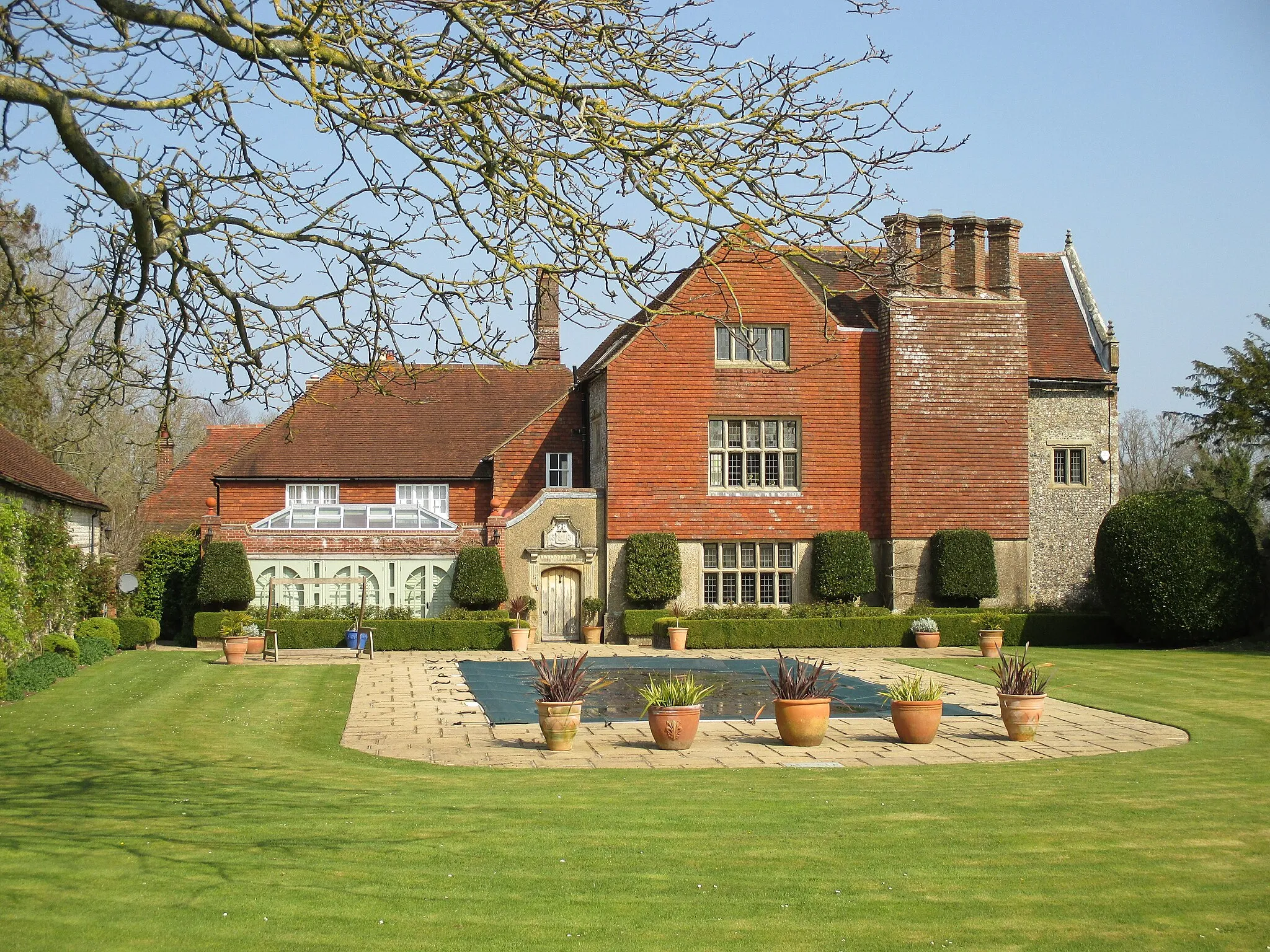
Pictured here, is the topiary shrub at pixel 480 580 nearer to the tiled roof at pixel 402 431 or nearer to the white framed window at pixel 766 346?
the tiled roof at pixel 402 431

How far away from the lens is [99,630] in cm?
2728

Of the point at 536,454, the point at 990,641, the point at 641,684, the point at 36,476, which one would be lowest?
the point at 641,684

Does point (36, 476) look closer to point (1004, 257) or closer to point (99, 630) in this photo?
point (99, 630)

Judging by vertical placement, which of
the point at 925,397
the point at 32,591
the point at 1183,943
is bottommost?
the point at 1183,943

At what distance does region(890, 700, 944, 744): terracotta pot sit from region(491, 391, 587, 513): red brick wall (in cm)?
2126

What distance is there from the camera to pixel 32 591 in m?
22.6

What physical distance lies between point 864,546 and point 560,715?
1906 centimetres

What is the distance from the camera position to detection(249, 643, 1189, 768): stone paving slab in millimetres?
13688

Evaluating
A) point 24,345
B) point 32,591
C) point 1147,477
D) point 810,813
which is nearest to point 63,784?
point 810,813

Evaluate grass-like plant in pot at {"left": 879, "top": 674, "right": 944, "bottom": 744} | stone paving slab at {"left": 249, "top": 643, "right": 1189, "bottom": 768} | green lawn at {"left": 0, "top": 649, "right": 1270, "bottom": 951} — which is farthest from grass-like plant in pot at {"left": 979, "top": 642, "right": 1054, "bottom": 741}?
green lawn at {"left": 0, "top": 649, "right": 1270, "bottom": 951}

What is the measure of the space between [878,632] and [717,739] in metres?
16.1

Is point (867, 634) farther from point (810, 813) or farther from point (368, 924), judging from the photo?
point (368, 924)

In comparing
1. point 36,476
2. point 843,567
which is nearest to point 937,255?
point 843,567

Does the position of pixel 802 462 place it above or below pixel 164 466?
below
